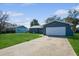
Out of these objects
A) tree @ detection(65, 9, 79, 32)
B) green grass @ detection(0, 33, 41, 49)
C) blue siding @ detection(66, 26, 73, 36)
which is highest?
tree @ detection(65, 9, 79, 32)

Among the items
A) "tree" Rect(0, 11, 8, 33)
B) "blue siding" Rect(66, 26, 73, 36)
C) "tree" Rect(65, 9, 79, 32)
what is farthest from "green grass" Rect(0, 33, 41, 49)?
"tree" Rect(65, 9, 79, 32)

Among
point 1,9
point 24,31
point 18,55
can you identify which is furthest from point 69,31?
point 18,55

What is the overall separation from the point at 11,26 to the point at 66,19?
3.85 m

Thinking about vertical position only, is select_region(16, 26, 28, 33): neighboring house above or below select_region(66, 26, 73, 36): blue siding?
above

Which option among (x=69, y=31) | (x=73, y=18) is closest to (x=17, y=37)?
(x=69, y=31)

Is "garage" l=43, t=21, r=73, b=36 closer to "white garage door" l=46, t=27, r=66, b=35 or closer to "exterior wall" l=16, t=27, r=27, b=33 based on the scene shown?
"white garage door" l=46, t=27, r=66, b=35

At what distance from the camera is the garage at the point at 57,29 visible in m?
14.6

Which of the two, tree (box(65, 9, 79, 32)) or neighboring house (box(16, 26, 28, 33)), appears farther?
tree (box(65, 9, 79, 32))

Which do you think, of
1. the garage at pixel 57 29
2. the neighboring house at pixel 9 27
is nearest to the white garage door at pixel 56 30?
the garage at pixel 57 29

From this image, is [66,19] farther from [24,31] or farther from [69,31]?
[24,31]

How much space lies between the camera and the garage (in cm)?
1464

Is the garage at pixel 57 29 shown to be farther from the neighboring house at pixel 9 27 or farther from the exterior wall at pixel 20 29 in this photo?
the neighboring house at pixel 9 27

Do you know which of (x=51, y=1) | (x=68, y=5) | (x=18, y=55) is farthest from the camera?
(x=68, y=5)

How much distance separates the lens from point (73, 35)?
562 inches
